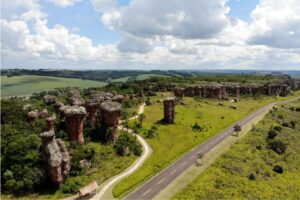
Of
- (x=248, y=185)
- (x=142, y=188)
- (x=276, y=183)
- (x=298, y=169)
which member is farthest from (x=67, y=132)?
(x=298, y=169)

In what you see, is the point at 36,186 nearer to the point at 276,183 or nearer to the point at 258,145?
the point at 276,183

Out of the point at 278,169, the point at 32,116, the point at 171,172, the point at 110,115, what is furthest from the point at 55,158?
the point at 278,169

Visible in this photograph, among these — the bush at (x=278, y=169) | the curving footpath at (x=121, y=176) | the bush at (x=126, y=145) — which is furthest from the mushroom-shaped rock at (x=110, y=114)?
the bush at (x=278, y=169)

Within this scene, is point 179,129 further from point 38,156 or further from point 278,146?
point 38,156

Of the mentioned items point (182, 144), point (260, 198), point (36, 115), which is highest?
point (36, 115)

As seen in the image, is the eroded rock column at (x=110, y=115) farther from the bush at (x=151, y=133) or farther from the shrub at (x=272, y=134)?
the shrub at (x=272, y=134)

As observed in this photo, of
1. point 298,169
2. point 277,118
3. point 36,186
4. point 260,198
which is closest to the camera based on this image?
point 36,186

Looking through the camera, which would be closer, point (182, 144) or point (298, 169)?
point (298, 169)

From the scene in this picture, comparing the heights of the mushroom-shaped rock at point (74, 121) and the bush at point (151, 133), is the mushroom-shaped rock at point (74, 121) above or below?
above
